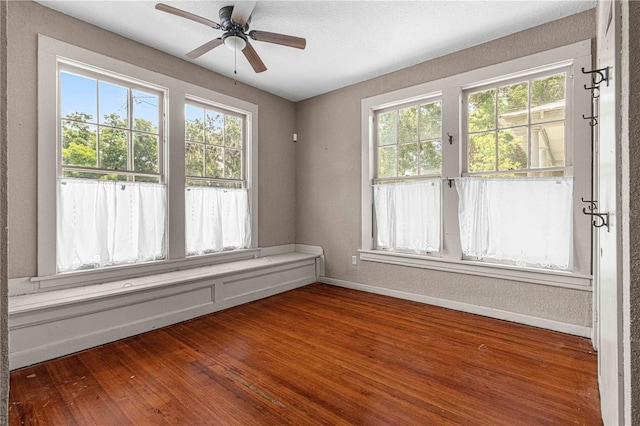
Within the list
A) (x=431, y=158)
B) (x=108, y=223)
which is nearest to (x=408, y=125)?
(x=431, y=158)

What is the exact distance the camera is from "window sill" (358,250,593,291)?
9.45 ft

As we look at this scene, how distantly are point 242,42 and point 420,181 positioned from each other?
250 cm

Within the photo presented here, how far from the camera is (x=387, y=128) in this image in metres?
4.24

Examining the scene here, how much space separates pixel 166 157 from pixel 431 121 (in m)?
3.18

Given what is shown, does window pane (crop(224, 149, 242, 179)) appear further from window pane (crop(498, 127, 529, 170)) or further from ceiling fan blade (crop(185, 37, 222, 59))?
window pane (crop(498, 127, 529, 170))

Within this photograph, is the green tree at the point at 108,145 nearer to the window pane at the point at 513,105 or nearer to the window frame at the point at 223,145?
the window frame at the point at 223,145

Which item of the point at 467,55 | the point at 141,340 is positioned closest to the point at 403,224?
the point at 467,55

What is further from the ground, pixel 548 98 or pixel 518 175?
pixel 548 98

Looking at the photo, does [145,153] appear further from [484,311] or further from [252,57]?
[484,311]

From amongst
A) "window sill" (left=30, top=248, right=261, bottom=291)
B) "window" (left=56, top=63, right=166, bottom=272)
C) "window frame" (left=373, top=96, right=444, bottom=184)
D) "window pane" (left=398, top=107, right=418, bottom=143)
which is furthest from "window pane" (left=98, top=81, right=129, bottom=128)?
"window pane" (left=398, top=107, right=418, bottom=143)

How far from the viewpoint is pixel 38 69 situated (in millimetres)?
2697

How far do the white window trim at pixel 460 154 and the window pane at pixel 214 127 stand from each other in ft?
6.41

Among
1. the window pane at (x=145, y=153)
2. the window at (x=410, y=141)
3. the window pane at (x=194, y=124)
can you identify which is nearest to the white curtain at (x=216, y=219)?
the window pane at (x=145, y=153)

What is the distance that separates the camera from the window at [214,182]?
3.86 metres
